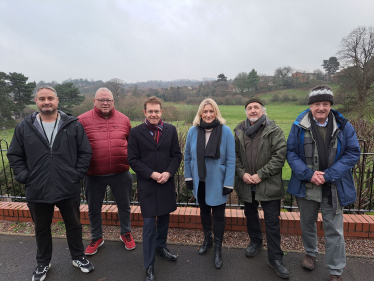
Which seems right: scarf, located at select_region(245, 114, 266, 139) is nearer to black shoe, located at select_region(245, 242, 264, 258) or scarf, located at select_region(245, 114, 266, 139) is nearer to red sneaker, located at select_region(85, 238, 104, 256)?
black shoe, located at select_region(245, 242, 264, 258)

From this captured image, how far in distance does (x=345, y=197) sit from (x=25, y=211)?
15.0 ft

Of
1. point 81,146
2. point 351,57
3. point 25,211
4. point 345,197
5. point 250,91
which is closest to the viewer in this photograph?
point 345,197

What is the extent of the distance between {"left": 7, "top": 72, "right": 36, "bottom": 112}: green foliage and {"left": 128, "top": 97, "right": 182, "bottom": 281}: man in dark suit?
675 inches

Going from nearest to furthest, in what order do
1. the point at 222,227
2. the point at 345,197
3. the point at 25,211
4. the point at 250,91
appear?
the point at 345,197 → the point at 222,227 → the point at 25,211 → the point at 250,91

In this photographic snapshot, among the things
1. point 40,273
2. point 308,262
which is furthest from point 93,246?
point 308,262

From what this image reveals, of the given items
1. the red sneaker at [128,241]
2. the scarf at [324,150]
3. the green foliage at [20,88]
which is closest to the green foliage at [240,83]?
the green foliage at [20,88]

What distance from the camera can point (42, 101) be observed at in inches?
94.3

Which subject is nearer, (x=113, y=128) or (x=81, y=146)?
(x=81, y=146)

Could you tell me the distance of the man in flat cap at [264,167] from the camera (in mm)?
2516

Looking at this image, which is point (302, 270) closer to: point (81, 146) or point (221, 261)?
point (221, 261)

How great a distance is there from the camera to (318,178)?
233 cm

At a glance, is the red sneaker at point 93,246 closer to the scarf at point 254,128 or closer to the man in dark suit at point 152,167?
the man in dark suit at point 152,167

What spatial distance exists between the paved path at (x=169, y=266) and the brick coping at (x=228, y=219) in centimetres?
40

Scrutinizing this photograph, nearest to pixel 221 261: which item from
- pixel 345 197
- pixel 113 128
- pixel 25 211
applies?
pixel 345 197
